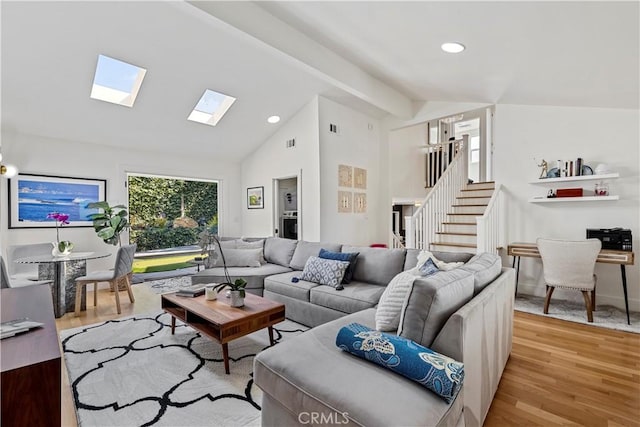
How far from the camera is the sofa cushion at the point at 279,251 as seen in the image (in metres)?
4.25

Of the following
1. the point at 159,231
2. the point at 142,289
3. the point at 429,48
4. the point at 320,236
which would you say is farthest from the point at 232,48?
the point at 159,231

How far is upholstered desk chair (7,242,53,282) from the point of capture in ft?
12.4

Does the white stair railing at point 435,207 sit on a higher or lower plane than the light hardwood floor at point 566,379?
higher

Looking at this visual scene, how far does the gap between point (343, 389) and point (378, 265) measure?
2.04m

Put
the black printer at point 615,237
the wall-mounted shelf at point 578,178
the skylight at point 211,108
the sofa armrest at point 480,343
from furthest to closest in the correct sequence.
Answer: the skylight at point 211,108
the wall-mounted shelf at point 578,178
the black printer at point 615,237
the sofa armrest at point 480,343

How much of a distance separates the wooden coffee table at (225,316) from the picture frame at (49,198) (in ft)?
9.86

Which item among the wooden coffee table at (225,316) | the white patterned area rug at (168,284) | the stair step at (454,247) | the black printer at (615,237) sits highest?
the black printer at (615,237)

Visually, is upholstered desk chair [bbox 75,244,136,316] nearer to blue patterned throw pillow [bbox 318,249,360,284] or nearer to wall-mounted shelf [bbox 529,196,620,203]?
blue patterned throw pillow [bbox 318,249,360,284]

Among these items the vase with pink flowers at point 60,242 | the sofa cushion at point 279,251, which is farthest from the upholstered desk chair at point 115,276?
the sofa cushion at point 279,251

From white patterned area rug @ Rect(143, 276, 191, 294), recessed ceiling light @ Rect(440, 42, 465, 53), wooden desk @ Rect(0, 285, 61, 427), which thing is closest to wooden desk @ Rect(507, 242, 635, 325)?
recessed ceiling light @ Rect(440, 42, 465, 53)

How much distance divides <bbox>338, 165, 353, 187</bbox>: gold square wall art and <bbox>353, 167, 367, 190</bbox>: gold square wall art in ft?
0.40

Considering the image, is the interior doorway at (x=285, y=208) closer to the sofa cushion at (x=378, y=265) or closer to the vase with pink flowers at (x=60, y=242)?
the sofa cushion at (x=378, y=265)

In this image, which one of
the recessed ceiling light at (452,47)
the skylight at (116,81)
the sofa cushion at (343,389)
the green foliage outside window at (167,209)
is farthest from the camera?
the green foliage outside window at (167,209)

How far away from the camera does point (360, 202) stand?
5914 millimetres
